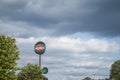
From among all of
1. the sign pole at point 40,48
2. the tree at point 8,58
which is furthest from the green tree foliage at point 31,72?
the tree at point 8,58

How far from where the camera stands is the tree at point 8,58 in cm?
6554

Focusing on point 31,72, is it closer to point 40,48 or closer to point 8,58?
point 40,48

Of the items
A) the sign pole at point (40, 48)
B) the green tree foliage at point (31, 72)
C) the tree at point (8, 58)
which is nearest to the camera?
the tree at point (8, 58)

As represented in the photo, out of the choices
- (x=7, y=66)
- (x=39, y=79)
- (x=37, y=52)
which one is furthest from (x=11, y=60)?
(x=39, y=79)

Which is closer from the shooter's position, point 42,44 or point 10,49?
point 10,49

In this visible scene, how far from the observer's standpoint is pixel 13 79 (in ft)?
221

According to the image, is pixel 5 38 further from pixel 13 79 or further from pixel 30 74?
pixel 30 74

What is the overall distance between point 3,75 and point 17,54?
4428mm

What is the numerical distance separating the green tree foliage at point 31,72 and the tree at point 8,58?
25.2 metres

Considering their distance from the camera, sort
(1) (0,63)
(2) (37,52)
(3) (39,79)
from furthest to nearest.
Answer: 1. (3) (39,79)
2. (2) (37,52)
3. (1) (0,63)

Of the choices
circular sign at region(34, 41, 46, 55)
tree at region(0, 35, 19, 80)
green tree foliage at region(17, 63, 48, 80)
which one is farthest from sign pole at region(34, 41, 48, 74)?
tree at region(0, 35, 19, 80)

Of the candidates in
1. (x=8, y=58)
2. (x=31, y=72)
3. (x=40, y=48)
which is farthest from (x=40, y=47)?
(x=8, y=58)

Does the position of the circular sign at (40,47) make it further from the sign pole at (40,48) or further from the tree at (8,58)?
the tree at (8,58)

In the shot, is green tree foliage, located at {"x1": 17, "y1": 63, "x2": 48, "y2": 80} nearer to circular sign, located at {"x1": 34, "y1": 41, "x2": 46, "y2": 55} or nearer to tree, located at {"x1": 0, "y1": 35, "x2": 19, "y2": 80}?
circular sign, located at {"x1": 34, "y1": 41, "x2": 46, "y2": 55}
